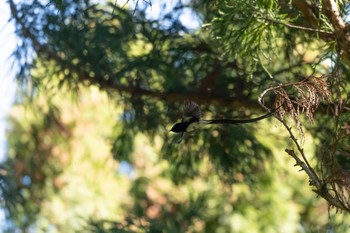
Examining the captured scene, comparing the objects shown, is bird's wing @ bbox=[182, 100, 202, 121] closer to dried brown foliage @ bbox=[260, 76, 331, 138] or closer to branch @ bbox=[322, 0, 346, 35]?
dried brown foliage @ bbox=[260, 76, 331, 138]

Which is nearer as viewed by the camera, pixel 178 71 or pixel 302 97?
pixel 302 97

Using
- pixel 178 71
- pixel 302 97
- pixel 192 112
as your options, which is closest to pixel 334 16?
pixel 302 97

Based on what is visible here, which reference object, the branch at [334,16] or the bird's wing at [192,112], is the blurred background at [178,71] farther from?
the bird's wing at [192,112]

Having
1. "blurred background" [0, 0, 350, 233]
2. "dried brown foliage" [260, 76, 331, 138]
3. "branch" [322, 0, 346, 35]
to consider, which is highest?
"blurred background" [0, 0, 350, 233]

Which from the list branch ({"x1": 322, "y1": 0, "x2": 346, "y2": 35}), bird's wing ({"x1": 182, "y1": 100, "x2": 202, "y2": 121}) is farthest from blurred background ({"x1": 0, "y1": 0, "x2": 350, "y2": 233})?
bird's wing ({"x1": 182, "y1": 100, "x2": 202, "y2": 121})

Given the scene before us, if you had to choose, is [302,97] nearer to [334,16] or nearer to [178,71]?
[334,16]

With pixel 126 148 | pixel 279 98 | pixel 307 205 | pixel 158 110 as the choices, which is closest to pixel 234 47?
pixel 279 98

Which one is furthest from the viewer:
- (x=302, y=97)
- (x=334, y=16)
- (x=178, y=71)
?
(x=178, y=71)

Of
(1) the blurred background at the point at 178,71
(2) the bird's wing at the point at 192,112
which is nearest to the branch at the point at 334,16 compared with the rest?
(1) the blurred background at the point at 178,71

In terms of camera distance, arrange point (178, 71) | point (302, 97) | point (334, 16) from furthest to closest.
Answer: point (178, 71), point (334, 16), point (302, 97)

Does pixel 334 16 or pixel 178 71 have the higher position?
pixel 178 71

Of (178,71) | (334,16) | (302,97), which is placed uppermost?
(178,71)

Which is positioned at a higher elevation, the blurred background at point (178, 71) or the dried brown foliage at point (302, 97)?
the blurred background at point (178, 71)

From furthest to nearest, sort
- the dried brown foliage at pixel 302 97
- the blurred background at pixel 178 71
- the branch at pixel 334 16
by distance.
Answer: the blurred background at pixel 178 71
the branch at pixel 334 16
the dried brown foliage at pixel 302 97
